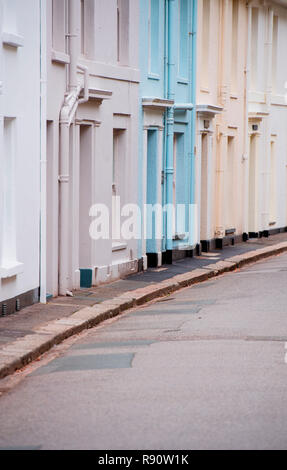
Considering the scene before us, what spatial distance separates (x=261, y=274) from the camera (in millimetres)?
21594

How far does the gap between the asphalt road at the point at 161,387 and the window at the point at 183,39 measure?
10033mm

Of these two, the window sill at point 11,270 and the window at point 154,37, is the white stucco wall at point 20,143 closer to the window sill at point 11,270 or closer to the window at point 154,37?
the window sill at point 11,270

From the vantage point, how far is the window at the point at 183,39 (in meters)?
24.5

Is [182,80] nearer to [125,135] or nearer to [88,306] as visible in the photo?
[125,135]

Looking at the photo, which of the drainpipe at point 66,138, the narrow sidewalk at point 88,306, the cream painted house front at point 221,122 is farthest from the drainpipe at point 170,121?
the drainpipe at point 66,138

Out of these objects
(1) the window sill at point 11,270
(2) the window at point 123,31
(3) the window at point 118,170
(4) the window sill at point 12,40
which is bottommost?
(1) the window sill at point 11,270

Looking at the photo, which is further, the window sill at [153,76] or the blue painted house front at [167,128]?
the window sill at [153,76]

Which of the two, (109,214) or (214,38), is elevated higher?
(214,38)

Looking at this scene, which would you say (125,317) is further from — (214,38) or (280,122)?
(280,122)

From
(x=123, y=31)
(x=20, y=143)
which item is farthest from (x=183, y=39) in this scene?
(x=20, y=143)

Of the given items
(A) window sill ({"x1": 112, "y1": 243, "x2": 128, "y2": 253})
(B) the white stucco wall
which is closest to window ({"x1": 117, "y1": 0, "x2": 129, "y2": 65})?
(A) window sill ({"x1": 112, "y1": 243, "x2": 128, "y2": 253})

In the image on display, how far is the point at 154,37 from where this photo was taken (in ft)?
73.6

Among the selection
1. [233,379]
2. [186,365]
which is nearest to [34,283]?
[186,365]
